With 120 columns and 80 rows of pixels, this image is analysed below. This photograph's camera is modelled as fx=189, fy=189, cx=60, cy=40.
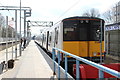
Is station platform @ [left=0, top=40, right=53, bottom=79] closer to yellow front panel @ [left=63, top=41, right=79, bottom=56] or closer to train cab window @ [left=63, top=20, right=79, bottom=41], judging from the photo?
yellow front panel @ [left=63, top=41, right=79, bottom=56]

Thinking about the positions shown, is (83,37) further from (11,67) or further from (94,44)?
(11,67)

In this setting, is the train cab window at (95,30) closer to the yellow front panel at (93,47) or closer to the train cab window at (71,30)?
the yellow front panel at (93,47)

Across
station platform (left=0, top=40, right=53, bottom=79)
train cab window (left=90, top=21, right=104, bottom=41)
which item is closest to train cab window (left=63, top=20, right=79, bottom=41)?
train cab window (left=90, top=21, right=104, bottom=41)

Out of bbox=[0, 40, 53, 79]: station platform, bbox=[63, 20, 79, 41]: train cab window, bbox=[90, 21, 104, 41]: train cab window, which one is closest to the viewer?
bbox=[0, 40, 53, 79]: station platform

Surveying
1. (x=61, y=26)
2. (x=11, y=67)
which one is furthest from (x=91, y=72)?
(x=11, y=67)

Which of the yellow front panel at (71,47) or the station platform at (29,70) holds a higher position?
the yellow front panel at (71,47)

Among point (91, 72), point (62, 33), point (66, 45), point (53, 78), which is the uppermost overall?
point (62, 33)

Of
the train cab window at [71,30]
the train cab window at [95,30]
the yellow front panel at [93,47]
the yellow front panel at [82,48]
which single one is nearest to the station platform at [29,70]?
the yellow front panel at [82,48]

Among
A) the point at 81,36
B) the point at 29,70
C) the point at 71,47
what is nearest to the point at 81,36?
the point at 81,36

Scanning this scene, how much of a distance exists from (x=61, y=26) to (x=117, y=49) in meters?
8.82

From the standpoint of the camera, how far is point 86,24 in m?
10.2

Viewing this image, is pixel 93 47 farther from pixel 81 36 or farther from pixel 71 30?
pixel 71 30

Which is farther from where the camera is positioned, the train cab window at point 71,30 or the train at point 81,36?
the train cab window at point 71,30

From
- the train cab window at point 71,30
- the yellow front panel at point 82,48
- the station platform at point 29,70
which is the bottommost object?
the station platform at point 29,70
